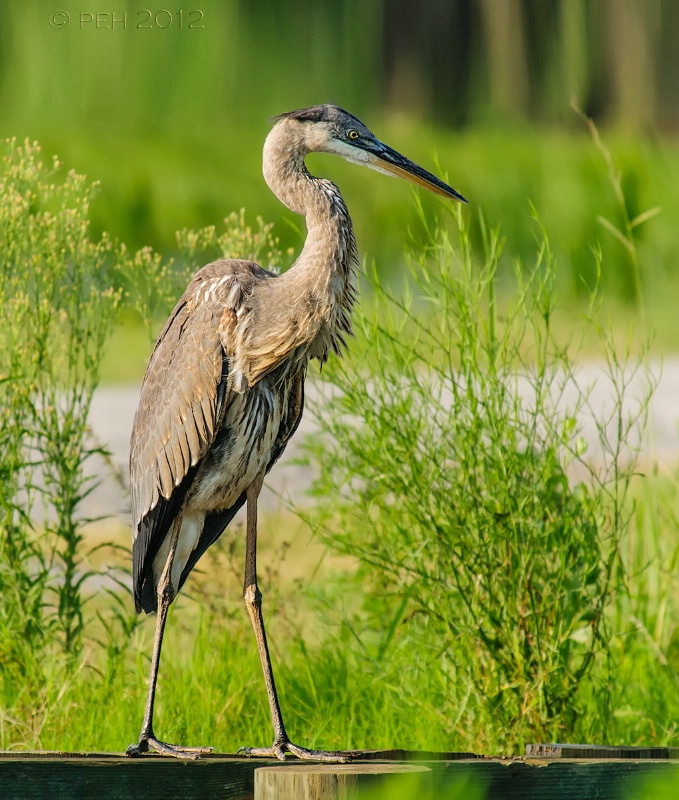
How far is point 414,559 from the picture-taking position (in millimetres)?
4371

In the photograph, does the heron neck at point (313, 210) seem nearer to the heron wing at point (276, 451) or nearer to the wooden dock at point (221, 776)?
the heron wing at point (276, 451)

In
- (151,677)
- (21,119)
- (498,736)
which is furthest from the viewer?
(21,119)

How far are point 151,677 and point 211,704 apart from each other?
0.73 m

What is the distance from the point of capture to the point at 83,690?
4547mm

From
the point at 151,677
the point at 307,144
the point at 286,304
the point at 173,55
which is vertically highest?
the point at 173,55

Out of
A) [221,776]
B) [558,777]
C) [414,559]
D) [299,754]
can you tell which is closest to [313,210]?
[414,559]

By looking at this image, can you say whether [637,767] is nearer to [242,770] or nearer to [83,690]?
[242,770]

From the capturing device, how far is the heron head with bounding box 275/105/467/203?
13.2ft

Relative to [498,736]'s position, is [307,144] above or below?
above

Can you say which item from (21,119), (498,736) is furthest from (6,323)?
(21,119)

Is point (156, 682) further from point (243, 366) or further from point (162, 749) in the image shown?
point (243, 366)

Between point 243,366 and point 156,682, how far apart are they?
92 cm

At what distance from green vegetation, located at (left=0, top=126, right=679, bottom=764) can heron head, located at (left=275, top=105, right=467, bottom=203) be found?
123mm

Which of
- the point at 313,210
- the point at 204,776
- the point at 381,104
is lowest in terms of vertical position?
the point at 204,776
